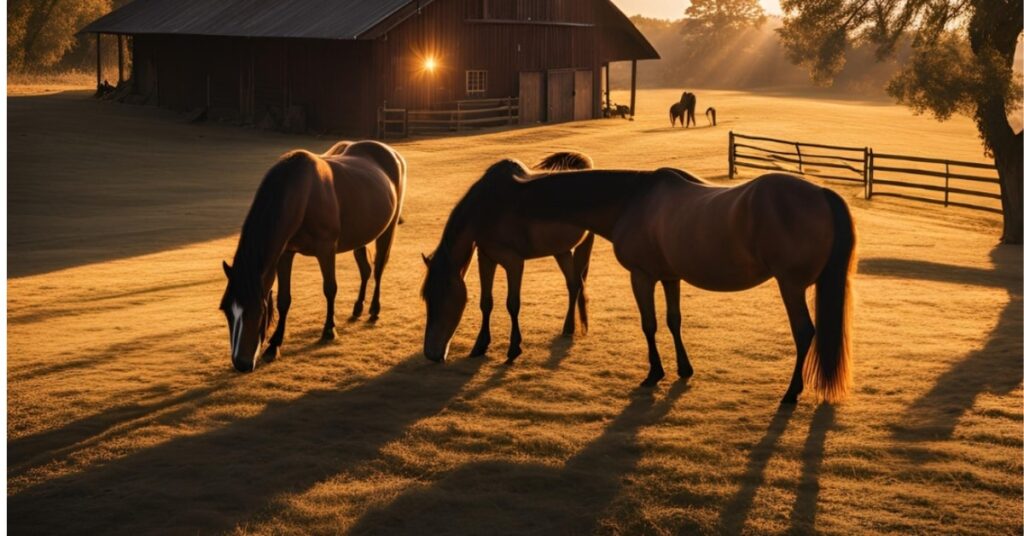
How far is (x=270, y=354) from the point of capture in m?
10.1

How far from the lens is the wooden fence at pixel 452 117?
36438 mm

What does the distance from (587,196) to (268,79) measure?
31.2 meters

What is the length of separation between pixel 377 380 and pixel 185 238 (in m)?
9.55

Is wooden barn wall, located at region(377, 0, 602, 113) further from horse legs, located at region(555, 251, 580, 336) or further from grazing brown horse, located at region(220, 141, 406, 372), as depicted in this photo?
horse legs, located at region(555, 251, 580, 336)

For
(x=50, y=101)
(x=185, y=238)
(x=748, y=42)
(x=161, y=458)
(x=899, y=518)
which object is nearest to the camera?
(x=899, y=518)

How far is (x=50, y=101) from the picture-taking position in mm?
45094

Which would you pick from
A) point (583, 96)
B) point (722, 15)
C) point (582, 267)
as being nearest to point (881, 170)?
point (583, 96)

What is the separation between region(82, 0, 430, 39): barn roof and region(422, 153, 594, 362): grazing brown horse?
24.5 metres

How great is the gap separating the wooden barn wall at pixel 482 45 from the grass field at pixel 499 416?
2138cm

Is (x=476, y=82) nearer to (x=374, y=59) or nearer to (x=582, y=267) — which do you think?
(x=374, y=59)

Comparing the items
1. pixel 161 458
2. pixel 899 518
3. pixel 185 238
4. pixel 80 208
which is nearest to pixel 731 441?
pixel 899 518

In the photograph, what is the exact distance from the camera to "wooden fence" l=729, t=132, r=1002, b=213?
80.0 feet

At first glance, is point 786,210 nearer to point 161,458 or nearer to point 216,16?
point 161,458

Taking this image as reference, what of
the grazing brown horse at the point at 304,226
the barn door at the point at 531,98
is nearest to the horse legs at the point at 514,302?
the grazing brown horse at the point at 304,226
